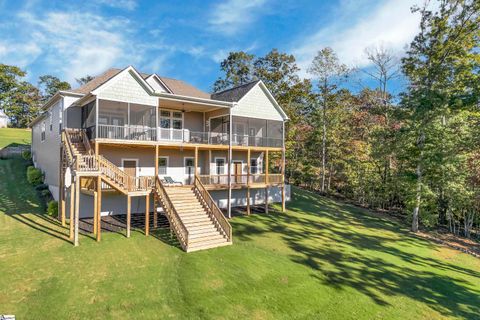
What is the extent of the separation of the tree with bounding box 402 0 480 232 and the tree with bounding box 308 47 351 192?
8.75 meters

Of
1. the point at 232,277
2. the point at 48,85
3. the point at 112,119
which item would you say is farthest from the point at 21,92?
the point at 232,277

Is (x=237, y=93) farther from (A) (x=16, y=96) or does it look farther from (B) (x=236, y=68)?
(A) (x=16, y=96)

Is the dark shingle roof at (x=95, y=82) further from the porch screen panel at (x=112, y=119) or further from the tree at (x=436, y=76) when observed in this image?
the tree at (x=436, y=76)

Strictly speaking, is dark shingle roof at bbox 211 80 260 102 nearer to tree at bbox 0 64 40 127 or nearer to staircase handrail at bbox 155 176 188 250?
staircase handrail at bbox 155 176 188 250

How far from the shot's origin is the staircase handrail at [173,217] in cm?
1302

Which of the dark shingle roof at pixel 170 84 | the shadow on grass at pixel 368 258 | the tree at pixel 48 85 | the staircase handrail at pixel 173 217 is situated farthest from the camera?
the tree at pixel 48 85

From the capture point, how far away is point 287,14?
2328cm

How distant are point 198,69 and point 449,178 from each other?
39.1 meters

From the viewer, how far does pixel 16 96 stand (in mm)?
54656

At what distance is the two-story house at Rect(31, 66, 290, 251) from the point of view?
14.1m

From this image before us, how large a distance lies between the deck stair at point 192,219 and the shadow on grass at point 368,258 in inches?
64.3

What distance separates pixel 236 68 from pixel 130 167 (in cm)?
2216

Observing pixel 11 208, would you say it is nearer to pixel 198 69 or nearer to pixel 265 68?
pixel 265 68

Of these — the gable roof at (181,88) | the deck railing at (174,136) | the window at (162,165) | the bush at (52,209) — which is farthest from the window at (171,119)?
the bush at (52,209)
